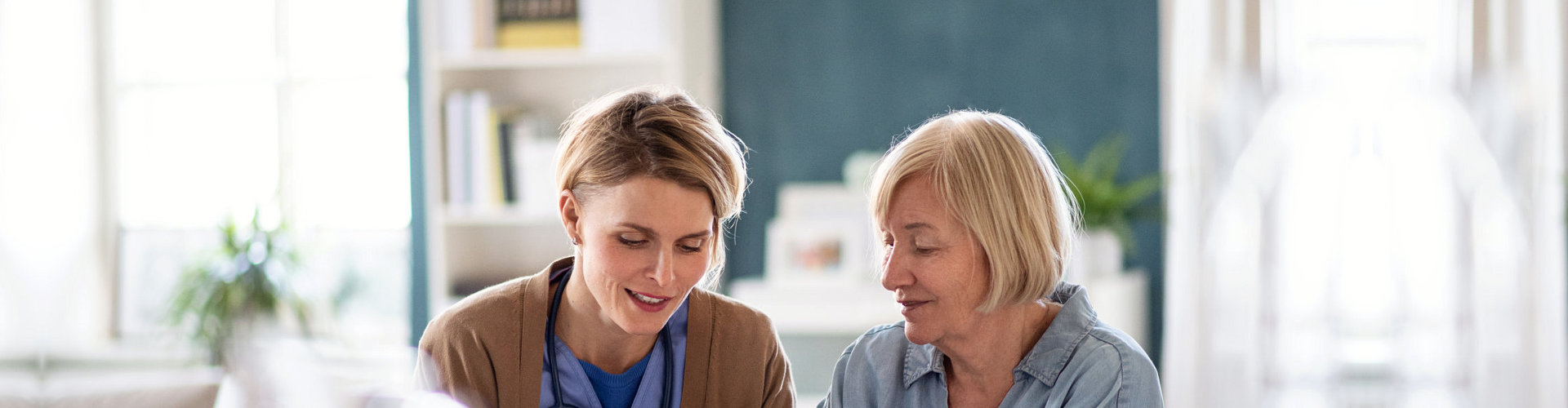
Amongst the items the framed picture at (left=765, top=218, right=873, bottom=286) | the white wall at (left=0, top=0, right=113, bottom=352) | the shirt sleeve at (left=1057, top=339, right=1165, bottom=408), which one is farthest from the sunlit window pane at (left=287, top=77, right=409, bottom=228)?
the shirt sleeve at (left=1057, top=339, right=1165, bottom=408)

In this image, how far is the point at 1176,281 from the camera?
3.69 meters

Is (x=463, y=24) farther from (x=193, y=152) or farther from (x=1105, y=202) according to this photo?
(x=1105, y=202)

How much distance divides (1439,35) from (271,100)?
403 centimetres

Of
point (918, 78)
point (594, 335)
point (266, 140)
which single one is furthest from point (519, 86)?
point (594, 335)

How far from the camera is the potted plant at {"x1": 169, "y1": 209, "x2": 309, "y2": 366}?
4031mm

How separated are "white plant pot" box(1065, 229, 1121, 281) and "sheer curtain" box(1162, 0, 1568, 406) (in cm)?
27

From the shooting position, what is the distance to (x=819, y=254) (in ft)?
11.6

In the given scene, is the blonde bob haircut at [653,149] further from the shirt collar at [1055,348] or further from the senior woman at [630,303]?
the shirt collar at [1055,348]

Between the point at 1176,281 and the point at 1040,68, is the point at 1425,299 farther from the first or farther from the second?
the point at 1040,68

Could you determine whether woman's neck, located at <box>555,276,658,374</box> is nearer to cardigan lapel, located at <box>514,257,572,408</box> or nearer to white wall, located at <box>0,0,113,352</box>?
cardigan lapel, located at <box>514,257,572,408</box>

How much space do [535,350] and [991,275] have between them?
0.64 metres

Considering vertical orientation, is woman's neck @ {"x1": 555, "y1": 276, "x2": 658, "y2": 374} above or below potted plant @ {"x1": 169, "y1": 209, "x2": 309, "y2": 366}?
above

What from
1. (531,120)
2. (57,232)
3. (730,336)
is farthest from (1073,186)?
(57,232)

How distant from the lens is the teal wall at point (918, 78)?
12.2ft
